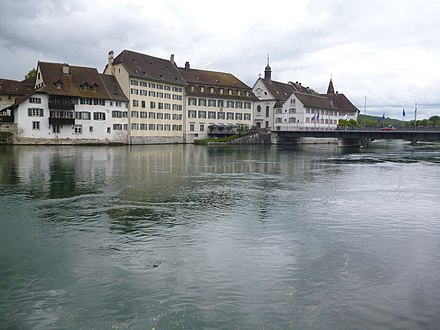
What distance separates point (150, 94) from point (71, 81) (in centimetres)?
1657

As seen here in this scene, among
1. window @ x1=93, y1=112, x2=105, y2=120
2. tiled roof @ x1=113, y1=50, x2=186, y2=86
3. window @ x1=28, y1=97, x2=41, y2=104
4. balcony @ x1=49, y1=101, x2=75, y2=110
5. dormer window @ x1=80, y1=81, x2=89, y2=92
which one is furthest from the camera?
tiled roof @ x1=113, y1=50, x2=186, y2=86

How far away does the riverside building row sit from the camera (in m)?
70.9

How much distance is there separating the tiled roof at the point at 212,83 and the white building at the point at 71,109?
835 inches

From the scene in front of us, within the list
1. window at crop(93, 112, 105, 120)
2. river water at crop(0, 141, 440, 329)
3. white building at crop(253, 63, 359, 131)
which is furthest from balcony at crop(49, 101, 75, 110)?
white building at crop(253, 63, 359, 131)

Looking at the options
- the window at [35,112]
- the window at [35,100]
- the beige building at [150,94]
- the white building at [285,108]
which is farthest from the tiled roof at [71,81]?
the white building at [285,108]

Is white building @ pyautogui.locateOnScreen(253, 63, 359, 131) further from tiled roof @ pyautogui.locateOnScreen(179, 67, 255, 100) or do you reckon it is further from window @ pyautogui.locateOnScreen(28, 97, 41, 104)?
window @ pyautogui.locateOnScreen(28, 97, 41, 104)

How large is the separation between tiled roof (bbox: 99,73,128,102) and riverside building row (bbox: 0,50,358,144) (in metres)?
0.24

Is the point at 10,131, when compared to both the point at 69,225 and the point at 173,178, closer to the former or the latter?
the point at 173,178

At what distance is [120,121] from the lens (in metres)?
80.2

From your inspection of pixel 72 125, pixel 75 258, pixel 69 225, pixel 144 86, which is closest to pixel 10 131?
pixel 72 125

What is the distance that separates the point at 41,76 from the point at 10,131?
35.6 ft

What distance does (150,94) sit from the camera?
8600cm

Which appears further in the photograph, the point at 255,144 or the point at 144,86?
the point at 255,144

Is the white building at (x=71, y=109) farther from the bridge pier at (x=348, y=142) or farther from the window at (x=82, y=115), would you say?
the bridge pier at (x=348, y=142)
